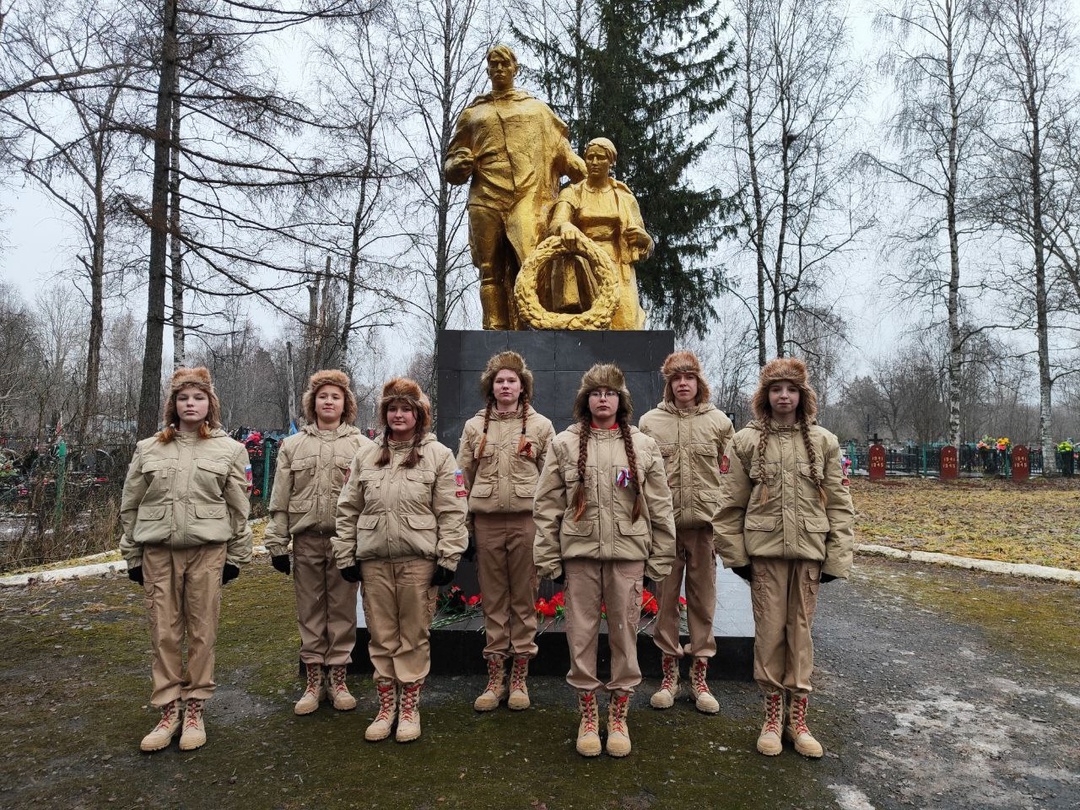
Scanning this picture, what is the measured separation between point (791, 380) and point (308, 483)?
2485mm

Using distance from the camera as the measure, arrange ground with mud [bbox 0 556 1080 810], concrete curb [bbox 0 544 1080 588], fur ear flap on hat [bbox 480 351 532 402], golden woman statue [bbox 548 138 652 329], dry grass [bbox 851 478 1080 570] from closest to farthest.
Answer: ground with mud [bbox 0 556 1080 810] → fur ear flap on hat [bbox 480 351 532 402] → golden woman statue [bbox 548 138 652 329] → concrete curb [bbox 0 544 1080 588] → dry grass [bbox 851 478 1080 570]

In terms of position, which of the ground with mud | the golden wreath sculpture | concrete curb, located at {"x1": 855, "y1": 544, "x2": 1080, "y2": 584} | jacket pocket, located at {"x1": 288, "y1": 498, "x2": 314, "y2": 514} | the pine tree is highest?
the pine tree

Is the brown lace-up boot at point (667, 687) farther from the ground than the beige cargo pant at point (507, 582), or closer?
closer

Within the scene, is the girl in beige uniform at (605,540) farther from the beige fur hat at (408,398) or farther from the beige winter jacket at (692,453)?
the beige fur hat at (408,398)

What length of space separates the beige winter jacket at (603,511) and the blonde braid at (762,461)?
435 millimetres

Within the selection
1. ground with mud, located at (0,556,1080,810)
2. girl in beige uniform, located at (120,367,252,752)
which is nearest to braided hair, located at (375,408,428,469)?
girl in beige uniform, located at (120,367,252,752)

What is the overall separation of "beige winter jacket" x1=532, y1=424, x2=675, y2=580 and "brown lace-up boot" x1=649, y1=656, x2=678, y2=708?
0.83 metres

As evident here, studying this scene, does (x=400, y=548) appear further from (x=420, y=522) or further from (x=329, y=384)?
(x=329, y=384)

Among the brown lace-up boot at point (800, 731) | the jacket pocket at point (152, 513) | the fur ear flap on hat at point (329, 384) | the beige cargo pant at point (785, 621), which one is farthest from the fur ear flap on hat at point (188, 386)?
the brown lace-up boot at point (800, 731)

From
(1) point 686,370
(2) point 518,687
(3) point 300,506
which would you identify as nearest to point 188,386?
(3) point 300,506

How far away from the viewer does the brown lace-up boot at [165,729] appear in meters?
3.10

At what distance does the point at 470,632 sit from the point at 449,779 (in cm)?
125

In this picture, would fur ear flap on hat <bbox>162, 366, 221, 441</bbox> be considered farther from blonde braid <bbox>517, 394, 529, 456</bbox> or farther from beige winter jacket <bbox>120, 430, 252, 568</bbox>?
blonde braid <bbox>517, 394, 529, 456</bbox>

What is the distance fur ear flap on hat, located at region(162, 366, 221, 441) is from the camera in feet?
11.0
